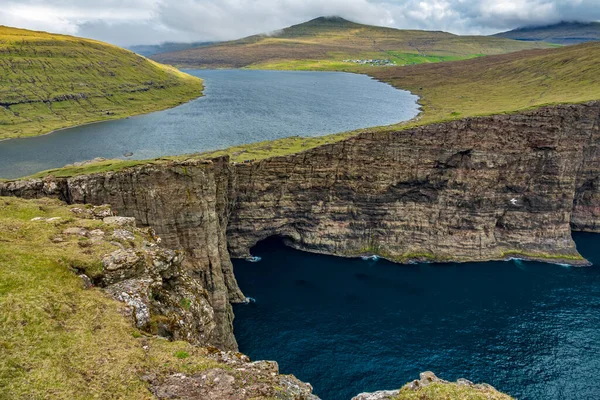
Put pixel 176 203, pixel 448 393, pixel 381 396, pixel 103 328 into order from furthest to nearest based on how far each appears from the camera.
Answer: pixel 176 203 → pixel 103 328 → pixel 381 396 → pixel 448 393

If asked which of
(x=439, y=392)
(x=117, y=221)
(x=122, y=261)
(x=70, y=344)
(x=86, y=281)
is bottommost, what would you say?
(x=439, y=392)

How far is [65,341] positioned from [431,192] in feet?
267

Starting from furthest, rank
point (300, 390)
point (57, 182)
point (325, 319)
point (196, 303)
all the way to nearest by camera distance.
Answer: point (325, 319) < point (57, 182) < point (196, 303) < point (300, 390)

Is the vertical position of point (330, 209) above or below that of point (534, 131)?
below

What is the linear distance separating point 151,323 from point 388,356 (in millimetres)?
42505

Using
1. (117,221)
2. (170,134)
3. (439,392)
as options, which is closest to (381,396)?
(439,392)

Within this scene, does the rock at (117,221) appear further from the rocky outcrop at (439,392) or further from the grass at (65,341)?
the rocky outcrop at (439,392)

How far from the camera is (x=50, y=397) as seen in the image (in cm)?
1770

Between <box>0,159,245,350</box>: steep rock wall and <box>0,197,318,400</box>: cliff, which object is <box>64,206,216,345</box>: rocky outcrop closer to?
<box>0,197,318,400</box>: cliff

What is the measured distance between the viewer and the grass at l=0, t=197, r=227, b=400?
61.4ft

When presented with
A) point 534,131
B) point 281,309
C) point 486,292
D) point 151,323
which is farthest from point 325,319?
point 534,131

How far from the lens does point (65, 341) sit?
2109 cm

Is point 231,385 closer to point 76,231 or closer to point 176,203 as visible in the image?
point 76,231

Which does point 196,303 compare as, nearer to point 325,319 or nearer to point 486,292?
point 325,319
